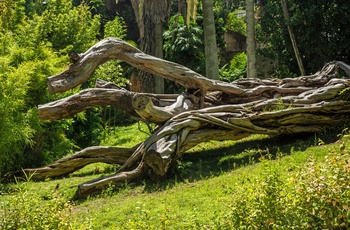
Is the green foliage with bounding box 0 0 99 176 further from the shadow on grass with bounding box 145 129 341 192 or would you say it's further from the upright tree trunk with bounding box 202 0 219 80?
the upright tree trunk with bounding box 202 0 219 80

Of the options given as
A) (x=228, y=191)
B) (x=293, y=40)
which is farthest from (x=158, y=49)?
(x=228, y=191)

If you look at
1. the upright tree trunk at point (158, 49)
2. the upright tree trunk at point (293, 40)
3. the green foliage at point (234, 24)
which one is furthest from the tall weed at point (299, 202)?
the green foliage at point (234, 24)

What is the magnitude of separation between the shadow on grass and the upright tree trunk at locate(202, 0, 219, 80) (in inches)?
186

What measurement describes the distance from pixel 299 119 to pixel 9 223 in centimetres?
645

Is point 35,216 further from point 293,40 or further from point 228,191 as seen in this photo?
point 293,40

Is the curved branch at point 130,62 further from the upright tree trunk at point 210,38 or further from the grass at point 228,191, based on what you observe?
the upright tree trunk at point 210,38

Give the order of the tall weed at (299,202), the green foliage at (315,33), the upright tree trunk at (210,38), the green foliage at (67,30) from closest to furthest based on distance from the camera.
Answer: the tall weed at (299,202) < the upright tree trunk at (210,38) < the green foliage at (315,33) < the green foliage at (67,30)

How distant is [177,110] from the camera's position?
9.93 meters

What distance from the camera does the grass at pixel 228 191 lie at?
4.42 m

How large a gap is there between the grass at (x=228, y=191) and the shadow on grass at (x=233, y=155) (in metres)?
0.02

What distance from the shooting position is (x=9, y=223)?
4.85m

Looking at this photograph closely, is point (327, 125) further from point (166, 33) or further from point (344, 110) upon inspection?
point (166, 33)

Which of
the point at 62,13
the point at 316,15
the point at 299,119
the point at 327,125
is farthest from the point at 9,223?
the point at 62,13

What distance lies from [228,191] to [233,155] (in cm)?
298
